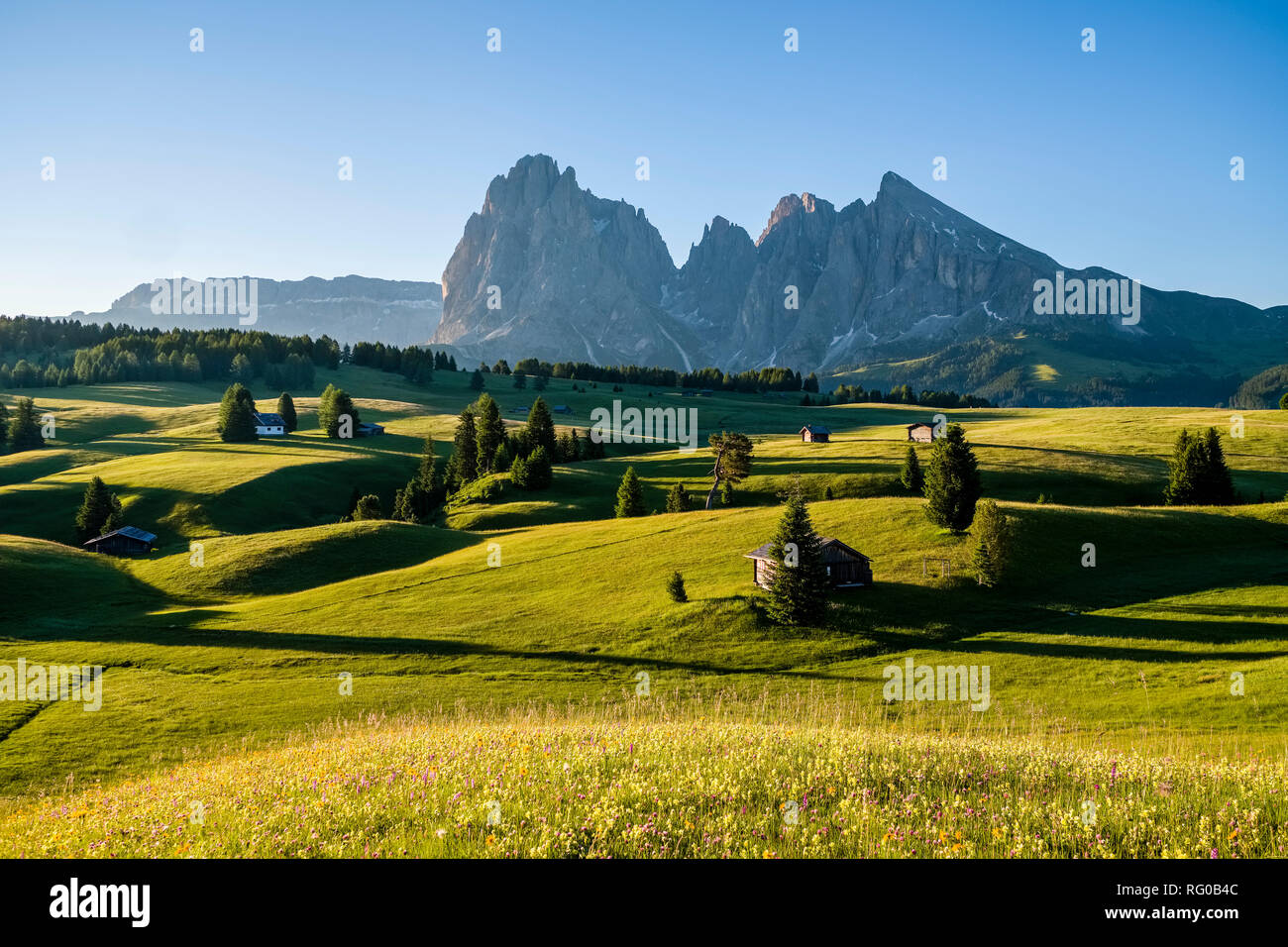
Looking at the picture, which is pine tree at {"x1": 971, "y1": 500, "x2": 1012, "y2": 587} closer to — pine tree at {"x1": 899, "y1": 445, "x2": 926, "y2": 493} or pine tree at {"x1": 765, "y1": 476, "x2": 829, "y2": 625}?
pine tree at {"x1": 765, "y1": 476, "x2": 829, "y2": 625}

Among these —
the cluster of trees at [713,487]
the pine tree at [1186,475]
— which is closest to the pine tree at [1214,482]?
the pine tree at [1186,475]

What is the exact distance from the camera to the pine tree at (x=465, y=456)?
12031cm

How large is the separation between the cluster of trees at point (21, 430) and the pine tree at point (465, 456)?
278 ft

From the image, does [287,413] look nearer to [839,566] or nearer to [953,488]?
[839,566]

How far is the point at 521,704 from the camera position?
121 feet

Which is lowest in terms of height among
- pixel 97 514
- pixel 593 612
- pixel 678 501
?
pixel 593 612

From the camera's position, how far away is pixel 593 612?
182 feet

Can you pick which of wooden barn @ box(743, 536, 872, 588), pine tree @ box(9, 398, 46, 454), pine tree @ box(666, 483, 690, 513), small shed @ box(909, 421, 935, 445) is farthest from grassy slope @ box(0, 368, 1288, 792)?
pine tree @ box(9, 398, 46, 454)

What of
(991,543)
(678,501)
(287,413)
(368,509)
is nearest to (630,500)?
(678,501)

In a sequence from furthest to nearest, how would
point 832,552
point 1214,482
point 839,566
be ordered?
point 1214,482, point 839,566, point 832,552

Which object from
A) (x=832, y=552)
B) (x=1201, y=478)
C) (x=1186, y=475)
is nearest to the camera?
(x=832, y=552)

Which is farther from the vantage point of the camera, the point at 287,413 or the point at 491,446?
the point at 287,413

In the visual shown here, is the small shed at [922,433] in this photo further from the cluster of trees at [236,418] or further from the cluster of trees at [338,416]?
the cluster of trees at [236,418]

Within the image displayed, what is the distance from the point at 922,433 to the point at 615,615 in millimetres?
95976
